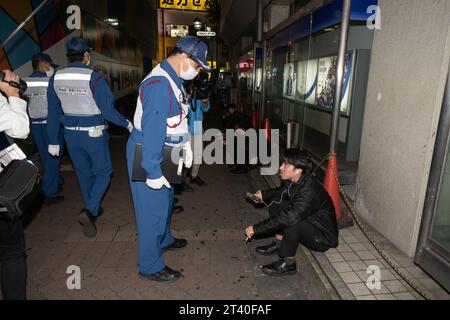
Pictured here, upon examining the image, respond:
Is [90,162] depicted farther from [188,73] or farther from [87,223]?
[188,73]

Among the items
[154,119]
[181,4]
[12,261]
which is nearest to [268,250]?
[154,119]

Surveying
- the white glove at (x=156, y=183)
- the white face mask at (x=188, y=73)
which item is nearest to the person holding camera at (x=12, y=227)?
the white glove at (x=156, y=183)

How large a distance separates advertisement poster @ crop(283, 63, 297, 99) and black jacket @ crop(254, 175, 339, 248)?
6381 millimetres

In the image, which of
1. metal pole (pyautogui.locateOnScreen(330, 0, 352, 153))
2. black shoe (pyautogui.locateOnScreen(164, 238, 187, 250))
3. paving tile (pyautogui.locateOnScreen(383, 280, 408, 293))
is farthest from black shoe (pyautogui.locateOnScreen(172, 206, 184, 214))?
paving tile (pyautogui.locateOnScreen(383, 280, 408, 293))

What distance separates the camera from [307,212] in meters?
3.02

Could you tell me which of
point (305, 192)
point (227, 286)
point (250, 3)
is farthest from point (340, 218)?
point (250, 3)

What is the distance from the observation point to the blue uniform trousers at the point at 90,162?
3877 millimetres

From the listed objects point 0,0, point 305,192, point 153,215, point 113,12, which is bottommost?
point 153,215

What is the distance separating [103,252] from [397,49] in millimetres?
4040

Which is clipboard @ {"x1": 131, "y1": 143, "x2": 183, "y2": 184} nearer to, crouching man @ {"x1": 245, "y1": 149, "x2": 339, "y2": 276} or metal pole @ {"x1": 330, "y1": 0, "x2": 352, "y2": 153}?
crouching man @ {"x1": 245, "y1": 149, "x2": 339, "y2": 276}

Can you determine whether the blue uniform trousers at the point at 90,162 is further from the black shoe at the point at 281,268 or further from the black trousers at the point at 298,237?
the black trousers at the point at 298,237

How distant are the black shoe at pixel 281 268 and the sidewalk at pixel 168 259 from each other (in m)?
0.06

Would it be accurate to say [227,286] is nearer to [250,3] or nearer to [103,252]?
[103,252]
